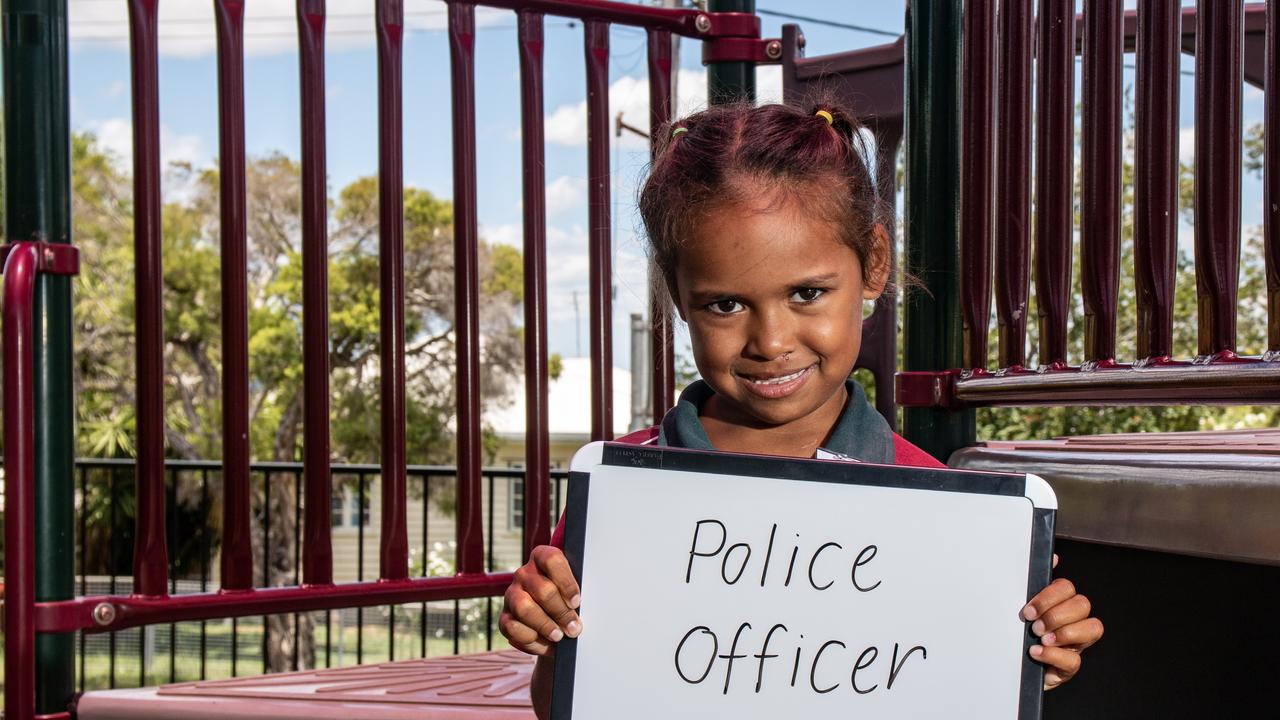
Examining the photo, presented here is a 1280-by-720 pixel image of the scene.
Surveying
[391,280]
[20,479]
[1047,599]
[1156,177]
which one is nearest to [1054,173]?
[1156,177]

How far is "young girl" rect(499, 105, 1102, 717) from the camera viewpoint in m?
1.21

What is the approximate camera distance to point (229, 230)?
6.75 ft

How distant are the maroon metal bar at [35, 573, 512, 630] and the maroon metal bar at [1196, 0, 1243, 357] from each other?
4.58 feet

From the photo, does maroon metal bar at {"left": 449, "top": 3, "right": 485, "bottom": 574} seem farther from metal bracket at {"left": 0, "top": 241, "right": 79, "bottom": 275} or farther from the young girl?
→ the young girl

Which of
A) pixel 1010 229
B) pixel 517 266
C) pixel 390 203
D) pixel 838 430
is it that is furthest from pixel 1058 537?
pixel 517 266

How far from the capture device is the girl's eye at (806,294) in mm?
1226

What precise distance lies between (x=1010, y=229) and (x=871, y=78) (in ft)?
3.27

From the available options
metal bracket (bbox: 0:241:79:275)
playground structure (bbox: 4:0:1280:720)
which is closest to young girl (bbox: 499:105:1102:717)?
playground structure (bbox: 4:0:1280:720)

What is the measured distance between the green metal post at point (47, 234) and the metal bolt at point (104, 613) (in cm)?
5

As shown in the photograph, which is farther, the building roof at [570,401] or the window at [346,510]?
the building roof at [570,401]

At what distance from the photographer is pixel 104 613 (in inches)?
75.2

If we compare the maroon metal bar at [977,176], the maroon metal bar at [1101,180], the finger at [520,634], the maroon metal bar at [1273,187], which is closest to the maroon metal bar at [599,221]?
the maroon metal bar at [977,176]

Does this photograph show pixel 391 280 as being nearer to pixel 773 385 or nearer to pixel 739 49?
pixel 739 49

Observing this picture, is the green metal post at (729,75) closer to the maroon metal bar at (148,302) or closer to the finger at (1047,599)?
the maroon metal bar at (148,302)
